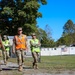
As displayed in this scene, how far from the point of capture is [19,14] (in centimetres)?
5734

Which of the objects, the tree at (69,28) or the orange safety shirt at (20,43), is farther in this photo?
the tree at (69,28)

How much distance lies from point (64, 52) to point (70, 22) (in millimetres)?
103968

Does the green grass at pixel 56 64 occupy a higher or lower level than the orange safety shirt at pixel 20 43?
lower

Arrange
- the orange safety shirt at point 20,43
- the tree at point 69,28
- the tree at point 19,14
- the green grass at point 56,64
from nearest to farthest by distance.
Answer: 1. the orange safety shirt at point 20,43
2. the green grass at point 56,64
3. the tree at point 19,14
4. the tree at point 69,28

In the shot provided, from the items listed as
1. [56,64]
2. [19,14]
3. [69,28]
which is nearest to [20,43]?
[56,64]

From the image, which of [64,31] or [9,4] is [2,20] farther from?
[64,31]

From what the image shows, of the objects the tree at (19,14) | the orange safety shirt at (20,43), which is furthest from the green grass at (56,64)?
the tree at (19,14)

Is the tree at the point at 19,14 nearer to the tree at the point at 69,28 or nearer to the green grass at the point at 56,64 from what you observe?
the green grass at the point at 56,64

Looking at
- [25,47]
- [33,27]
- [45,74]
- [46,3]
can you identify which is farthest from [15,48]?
[46,3]

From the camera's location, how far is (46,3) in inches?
2416

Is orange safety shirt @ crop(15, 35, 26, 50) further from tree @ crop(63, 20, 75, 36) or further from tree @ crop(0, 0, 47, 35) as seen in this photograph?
tree @ crop(63, 20, 75, 36)

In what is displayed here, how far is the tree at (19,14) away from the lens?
57.6 metres

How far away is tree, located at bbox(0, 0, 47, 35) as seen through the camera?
57.6 m

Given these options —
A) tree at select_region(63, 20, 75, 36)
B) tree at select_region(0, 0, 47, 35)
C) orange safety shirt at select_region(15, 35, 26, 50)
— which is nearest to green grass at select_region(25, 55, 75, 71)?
orange safety shirt at select_region(15, 35, 26, 50)
